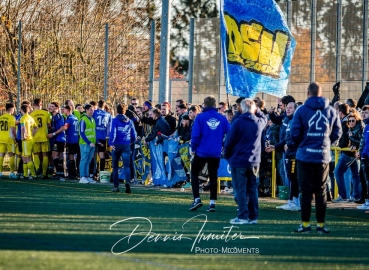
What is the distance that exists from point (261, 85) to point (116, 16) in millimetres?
24949

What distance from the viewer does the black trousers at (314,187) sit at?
13.2m

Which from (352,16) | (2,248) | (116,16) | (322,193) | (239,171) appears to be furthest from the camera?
(116,16)

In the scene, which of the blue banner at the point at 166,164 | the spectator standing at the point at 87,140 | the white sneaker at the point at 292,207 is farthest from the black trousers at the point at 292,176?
the spectator standing at the point at 87,140

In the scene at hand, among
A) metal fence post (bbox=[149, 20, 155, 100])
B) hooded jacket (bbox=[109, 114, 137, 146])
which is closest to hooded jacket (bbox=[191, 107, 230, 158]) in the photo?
hooded jacket (bbox=[109, 114, 137, 146])

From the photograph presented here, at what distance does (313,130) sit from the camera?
43.2 ft

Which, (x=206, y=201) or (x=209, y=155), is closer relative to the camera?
(x=209, y=155)

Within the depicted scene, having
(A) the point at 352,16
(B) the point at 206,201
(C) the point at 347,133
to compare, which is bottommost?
(B) the point at 206,201

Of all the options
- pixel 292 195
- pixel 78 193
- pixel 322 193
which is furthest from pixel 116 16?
pixel 322 193

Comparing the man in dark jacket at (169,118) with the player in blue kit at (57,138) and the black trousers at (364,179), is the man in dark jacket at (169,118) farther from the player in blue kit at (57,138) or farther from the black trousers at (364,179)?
the black trousers at (364,179)

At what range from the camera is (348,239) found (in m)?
12.7

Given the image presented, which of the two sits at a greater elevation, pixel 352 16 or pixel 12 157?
pixel 352 16

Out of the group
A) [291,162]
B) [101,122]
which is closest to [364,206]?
[291,162]

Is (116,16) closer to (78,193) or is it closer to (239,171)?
(78,193)

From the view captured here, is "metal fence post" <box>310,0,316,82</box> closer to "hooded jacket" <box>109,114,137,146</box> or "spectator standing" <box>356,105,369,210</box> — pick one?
"hooded jacket" <box>109,114,137,146</box>
